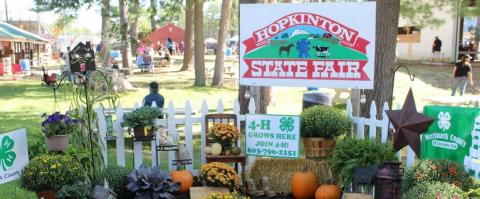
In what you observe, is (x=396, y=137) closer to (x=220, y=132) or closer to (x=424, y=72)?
(x=220, y=132)

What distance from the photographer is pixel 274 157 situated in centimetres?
610

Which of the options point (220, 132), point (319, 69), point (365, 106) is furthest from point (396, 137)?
point (365, 106)

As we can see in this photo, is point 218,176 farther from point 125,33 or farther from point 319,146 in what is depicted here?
point 125,33

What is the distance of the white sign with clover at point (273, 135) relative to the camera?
5.91 m

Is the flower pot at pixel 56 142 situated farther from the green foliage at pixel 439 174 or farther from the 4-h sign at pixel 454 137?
the 4-h sign at pixel 454 137

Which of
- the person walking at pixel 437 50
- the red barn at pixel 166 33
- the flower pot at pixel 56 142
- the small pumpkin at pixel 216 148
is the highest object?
the red barn at pixel 166 33

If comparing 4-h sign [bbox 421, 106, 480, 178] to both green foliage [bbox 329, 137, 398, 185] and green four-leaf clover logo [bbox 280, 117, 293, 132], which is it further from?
green four-leaf clover logo [bbox 280, 117, 293, 132]

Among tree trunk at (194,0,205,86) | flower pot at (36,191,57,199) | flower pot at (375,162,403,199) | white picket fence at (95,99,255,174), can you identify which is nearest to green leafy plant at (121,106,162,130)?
white picket fence at (95,99,255,174)

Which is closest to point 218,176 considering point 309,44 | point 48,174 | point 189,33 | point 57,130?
point 48,174

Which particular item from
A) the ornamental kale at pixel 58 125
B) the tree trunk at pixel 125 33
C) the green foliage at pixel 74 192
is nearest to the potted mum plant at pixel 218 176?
the green foliage at pixel 74 192

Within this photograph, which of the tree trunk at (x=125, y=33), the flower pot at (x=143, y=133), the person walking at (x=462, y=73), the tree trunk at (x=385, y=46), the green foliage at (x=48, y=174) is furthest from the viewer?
the tree trunk at (x=125, y=33)

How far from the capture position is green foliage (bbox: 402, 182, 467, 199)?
Result: 424cm

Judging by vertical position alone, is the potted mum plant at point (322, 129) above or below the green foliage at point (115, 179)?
above

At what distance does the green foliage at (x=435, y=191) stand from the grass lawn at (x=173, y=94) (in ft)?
12.2
